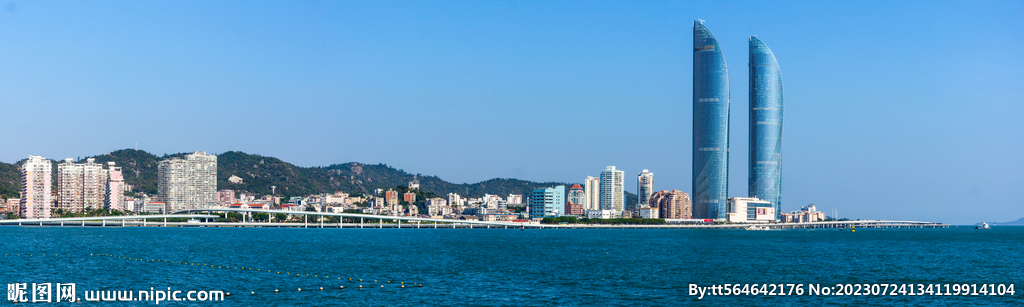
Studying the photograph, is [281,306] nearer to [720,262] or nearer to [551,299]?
[551,299]

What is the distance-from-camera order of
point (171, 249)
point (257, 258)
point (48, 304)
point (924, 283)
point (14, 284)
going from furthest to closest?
point (171, 249), point (257, 258), point (924, 283), point (14, 284), point (48, 304)

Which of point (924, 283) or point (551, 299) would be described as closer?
point (551, 299)

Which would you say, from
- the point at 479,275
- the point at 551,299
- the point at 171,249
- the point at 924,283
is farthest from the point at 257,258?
the point at 924,283

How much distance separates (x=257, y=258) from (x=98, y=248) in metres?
24.9

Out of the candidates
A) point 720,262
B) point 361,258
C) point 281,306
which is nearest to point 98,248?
point 361,258

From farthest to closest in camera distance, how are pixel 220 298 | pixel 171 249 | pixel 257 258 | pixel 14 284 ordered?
pixel 171 249, pixel 257 258, pixel 14 284, pixel 220 298

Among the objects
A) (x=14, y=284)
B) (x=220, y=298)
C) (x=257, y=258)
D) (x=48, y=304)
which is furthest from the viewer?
(x=257, y=258)

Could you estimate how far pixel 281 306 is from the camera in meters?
39.8

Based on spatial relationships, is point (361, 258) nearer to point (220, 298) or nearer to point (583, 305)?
point (220, 298)

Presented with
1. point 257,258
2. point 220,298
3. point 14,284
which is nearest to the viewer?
point 220,298

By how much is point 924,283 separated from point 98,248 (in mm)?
73522

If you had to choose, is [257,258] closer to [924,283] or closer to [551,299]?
[551,299]

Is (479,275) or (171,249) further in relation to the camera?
(171,249)

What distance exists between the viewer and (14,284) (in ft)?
155
